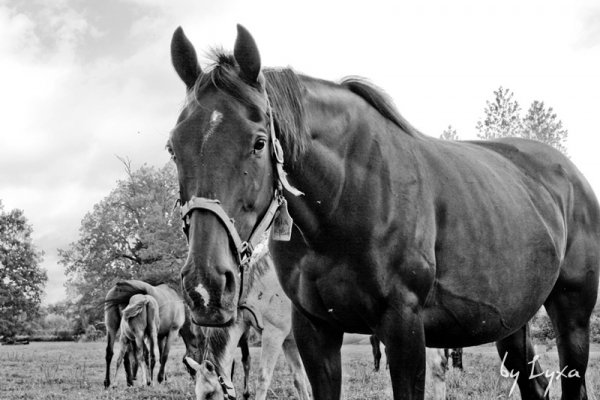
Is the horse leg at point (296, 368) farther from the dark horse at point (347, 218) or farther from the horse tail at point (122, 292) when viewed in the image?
the horse tail at point (122, 292)

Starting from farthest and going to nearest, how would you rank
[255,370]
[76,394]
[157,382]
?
[255,370] → [157,382] → [76,394]

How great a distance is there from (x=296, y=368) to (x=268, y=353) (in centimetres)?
62

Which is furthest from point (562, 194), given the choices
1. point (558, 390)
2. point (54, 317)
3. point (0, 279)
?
point (54, 317)

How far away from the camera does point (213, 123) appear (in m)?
2.25

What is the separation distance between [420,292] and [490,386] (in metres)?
7.01

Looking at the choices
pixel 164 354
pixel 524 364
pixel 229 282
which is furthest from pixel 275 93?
pixel 164 354

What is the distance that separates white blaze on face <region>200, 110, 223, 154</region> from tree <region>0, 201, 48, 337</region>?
4713cm

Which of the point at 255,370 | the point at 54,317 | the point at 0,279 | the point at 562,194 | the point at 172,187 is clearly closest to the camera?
the point at 562,194

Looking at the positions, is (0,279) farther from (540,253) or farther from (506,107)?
(540,253)

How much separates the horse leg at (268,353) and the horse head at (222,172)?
681cm

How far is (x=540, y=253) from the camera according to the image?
3.60m

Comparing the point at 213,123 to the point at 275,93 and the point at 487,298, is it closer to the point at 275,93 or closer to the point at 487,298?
the point at 275,93

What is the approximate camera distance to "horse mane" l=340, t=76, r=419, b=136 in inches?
126

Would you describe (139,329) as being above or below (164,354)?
above
